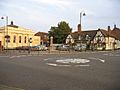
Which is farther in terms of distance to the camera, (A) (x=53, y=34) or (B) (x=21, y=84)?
(A) (x=53, y=34)

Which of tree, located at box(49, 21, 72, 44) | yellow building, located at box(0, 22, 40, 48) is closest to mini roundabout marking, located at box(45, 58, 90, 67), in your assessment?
yellow building, located at box(0, 22, 40, 48)

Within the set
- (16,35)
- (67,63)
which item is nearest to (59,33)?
(16,35)

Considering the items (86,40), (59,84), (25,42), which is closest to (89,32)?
(86,40)

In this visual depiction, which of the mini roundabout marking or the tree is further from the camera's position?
the tree

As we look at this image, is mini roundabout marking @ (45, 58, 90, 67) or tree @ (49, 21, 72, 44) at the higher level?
tree @ (49, 21, 72, 44)

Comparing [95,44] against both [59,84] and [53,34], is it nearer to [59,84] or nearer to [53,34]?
[53,34]

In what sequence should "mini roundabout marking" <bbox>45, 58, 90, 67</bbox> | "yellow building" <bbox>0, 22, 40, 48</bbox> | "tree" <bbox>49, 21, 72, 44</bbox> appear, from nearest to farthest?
Result: "mini roundabout marking" <bbox>45, 58, 90, 67</bbox> < "yellow building" <bbox>0, 22, 40, 48</bbox> < "tree" <bbox>49, 21, 72, 44</bbox>

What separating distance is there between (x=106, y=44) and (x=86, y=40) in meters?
7.03

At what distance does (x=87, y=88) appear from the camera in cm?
1049

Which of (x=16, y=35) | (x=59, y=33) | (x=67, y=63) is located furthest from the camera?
(x=59, y=33)

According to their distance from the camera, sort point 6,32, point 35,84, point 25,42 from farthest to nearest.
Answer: point 25,42
point 6,32
point 35,84

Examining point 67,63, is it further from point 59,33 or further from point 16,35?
point 59,33

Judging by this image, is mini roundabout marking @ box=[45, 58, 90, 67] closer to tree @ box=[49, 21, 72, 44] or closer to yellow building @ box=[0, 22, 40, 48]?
yellow building @ box=[0, 22, 40, 48]

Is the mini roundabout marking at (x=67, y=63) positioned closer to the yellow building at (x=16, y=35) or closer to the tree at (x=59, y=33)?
the yellow building at (x=16, y=35)
